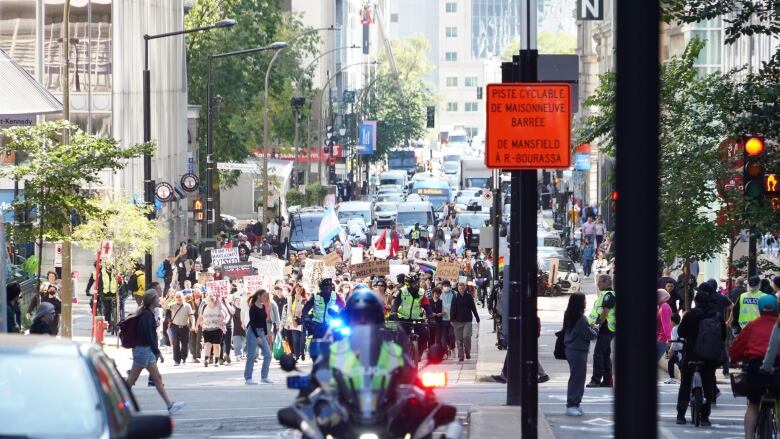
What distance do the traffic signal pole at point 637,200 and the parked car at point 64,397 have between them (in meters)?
3.79

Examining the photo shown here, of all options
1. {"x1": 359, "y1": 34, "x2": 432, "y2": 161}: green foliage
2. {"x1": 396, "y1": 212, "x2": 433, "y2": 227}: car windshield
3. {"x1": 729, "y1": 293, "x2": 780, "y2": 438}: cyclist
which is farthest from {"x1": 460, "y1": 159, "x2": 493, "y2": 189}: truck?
{"x1": 729, "y1": 293, "x2": 780, "y2": 438}: cyclist

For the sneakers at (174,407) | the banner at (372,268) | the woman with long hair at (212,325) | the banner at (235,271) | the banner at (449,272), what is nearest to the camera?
the sneakers at (174,407)

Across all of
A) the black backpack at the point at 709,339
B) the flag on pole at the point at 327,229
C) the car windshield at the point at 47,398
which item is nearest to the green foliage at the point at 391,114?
the flag on pole at the point at 327,229

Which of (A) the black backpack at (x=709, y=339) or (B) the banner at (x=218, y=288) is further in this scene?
(B) the banner at (x=218, y=288)

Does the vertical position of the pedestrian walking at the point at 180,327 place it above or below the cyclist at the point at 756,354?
below

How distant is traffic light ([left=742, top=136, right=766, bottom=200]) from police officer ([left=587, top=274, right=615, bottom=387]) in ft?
9.30

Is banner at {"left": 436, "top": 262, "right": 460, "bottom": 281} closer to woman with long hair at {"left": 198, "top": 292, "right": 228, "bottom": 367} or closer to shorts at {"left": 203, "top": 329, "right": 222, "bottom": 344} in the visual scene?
woman with long hair at {"left": 198, "top": 292, "right": 228, "bottom": 367}

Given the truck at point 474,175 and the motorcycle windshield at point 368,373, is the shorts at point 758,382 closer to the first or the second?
the motorcycle windshield at point 368,373

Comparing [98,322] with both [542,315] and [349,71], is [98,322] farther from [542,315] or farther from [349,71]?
[349,71]

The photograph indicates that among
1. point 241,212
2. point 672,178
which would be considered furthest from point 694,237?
point 241,212

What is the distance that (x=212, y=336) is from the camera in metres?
29.8

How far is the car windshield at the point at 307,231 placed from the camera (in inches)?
2356

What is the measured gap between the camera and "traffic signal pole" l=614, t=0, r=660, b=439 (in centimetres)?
529

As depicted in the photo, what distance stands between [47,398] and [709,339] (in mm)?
10715
